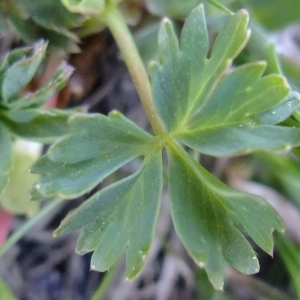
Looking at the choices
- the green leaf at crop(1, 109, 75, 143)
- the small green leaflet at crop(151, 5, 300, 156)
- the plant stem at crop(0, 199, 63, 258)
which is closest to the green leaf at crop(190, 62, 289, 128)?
the small green leaflet at crop(151, 5, 300, 156)

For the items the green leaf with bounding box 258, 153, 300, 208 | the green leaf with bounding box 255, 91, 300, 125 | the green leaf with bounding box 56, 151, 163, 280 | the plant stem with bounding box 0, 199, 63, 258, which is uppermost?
the green leaf with bounding box 255, 91, 300, 125

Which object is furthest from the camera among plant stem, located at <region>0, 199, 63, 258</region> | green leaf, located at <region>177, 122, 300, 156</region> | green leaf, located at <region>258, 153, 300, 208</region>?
green leaf, located at <region>258, 153, 300, 208</region>

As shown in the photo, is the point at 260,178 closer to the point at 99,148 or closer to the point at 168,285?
the point at 168,285

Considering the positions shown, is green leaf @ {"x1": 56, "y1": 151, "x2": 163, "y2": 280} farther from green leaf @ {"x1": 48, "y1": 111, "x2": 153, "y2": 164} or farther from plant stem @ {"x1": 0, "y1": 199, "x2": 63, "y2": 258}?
plant stem @ {"x1": 0, "y1": 199, "x2": 63, "y2": 258}

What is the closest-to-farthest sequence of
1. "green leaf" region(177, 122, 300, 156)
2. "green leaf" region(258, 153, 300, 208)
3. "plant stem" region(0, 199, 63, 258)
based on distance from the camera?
"green leaf" region(177, 122, 300, 156), "plant stem" region(0, 199, 63, 258), "green leaf" region(258, 153, 300, 208)

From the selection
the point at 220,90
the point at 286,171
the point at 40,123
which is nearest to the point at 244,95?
the point at 220,90

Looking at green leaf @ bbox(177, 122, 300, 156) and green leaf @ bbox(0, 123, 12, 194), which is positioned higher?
green leaf @ bbox(177, 122, 300, 156)
